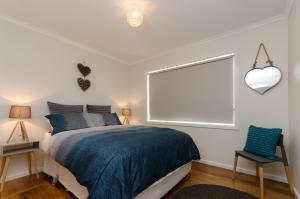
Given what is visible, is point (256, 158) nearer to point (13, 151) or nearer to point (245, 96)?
point (245, 96)

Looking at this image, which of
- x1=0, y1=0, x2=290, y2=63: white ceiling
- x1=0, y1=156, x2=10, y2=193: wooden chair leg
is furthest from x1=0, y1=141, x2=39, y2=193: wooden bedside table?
x1=0, y1=0, x2=290, y2=63: white ceiling

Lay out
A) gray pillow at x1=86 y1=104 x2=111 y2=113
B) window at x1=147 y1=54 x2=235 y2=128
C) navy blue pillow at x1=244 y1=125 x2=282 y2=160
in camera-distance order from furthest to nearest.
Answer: gray pillow at x1=86 y1=104 x2=111 y2=113
window at x1=147 y1=54 x2=235 y2=128
navy blue pillow at x1=244 y1=125 x2=282 y2=160

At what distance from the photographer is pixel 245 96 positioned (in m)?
2.62

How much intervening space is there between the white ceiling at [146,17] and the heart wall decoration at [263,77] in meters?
0.63

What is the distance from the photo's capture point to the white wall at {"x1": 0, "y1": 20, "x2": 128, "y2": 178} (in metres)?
2.38

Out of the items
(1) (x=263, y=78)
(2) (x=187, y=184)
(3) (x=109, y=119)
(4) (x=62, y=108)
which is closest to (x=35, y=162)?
(4) (x=62, y=108)

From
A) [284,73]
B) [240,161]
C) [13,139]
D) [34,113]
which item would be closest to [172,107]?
[240,161]

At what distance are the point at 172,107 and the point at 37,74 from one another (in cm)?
270

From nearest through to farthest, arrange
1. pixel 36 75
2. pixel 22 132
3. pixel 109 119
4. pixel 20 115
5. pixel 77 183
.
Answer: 1. pixel 77 183
2. pixel 20 115
3. pixel 22 132
4. pixel 36 75
5. pixel 109 119

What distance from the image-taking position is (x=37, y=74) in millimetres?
2719

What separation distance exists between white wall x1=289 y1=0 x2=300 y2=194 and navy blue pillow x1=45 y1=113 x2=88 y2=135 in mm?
2915

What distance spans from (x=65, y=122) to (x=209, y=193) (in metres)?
2.23

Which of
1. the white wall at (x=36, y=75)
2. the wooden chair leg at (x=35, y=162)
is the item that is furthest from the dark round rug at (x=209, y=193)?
the white wall at (x=36, y=75)

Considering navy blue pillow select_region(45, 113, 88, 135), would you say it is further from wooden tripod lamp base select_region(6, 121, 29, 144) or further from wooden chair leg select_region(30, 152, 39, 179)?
wooden chair leg select_region(30, 152, 39, 179)
